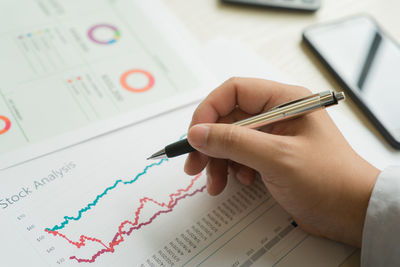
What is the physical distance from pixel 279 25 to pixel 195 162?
1.01 feet

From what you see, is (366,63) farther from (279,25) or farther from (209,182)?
(209,182)

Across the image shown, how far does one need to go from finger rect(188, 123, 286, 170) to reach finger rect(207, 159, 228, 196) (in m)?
0.06

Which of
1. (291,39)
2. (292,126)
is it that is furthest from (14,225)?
(291,39)

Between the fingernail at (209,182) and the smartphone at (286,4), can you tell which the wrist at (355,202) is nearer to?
the fingernail at (209,182)

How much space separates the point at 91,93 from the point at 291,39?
314 millimetres

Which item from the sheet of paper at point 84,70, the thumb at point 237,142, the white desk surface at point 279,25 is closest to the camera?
the thumb at point 237,142

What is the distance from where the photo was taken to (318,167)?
1.27ft

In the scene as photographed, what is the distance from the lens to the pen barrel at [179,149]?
0.43 m

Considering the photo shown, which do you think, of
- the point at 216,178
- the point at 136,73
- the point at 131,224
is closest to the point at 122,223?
the point at 131,224

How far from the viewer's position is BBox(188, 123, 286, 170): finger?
37cm

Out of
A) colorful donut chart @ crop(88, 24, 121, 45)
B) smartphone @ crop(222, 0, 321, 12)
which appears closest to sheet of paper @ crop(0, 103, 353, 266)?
colorful donut chart @ crop(88, 24, 121, 45)

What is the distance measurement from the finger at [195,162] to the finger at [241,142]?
52mm

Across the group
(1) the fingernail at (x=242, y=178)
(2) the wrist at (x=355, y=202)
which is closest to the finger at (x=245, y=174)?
(1) the fingernail at (x=242, y=178)

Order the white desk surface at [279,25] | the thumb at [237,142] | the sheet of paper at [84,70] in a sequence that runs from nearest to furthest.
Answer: the thumb at [237,142] → the sheet of paper at [84,70] → the white desk surface at [279,25]
